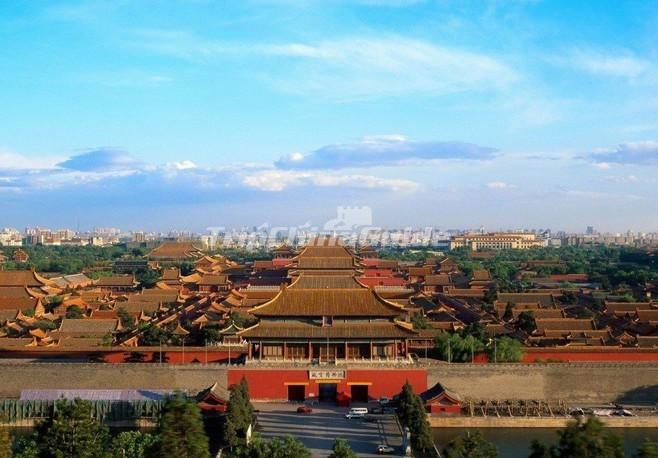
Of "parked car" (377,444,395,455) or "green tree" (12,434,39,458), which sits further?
"parked car" (377,444,395,455)

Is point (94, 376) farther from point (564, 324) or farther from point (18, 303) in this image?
point (564, 324)

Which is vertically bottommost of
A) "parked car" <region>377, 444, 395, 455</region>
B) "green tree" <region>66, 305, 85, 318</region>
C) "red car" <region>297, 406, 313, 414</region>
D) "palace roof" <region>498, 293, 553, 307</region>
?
"parked car" <region>377, 444, 395, 455</region>

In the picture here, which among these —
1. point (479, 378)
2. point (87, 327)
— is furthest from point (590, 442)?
point (87, 327)

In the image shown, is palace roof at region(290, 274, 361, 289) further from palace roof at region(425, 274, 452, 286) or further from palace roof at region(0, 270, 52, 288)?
palace roof at region(425, 274, 452, 286)

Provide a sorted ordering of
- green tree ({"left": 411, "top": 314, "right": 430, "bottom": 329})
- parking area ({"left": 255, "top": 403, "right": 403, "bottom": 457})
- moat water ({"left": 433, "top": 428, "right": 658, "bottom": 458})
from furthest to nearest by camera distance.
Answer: green tree ({"left": 411, "top": 314, "right": 430, "bottom": 329}) < moat water ({"left": 433, "top": 428, "right": 658, "bottom": 458}) < parking area ({"left": 255, "top": 403, "right": 403, "bottom": 457})

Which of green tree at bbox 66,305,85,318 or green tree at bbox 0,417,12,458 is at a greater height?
green tree at bbox 66,305,85,318

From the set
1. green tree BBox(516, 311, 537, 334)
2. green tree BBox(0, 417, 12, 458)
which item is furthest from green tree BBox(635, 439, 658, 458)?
green tree BBox(516, 311, 537, 334)

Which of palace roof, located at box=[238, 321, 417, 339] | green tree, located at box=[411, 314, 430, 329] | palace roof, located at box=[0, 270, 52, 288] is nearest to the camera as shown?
palace roof, located at box=[238, 321, 417, 339]
